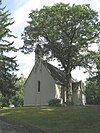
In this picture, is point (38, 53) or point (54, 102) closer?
point (54, 102)

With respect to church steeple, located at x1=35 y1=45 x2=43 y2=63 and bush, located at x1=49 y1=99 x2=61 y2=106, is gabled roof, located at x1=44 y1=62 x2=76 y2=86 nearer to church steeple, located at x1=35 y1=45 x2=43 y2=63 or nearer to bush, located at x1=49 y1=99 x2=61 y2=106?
church steeple, located at x1=35 y1=45 x2=43 y2=63

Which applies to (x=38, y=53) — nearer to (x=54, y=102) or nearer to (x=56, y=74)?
(x=56, y=74)

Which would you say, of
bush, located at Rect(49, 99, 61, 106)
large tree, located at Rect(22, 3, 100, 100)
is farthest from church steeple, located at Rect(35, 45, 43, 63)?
bush, located at Rect(49, 99, 61, 106)

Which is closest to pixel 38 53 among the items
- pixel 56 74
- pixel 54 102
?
pixel 56 74

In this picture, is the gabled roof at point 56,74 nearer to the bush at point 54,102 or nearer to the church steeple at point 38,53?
the church steeple at point 38,53

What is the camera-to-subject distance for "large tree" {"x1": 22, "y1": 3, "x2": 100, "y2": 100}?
183 ft

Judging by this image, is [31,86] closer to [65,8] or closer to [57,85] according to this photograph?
[57,85]

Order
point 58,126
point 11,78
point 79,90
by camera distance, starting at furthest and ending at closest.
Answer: point 79,90
point 11,78
point 58,126

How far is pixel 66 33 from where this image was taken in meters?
57.6

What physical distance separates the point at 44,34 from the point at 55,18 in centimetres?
390

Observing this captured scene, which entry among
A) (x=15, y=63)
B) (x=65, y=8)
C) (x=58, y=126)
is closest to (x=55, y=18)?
(x=65, y=8)

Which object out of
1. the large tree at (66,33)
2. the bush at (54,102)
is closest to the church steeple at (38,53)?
the large tree at (66,33)

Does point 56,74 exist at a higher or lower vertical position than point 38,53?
lower

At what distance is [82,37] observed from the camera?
58.6m
